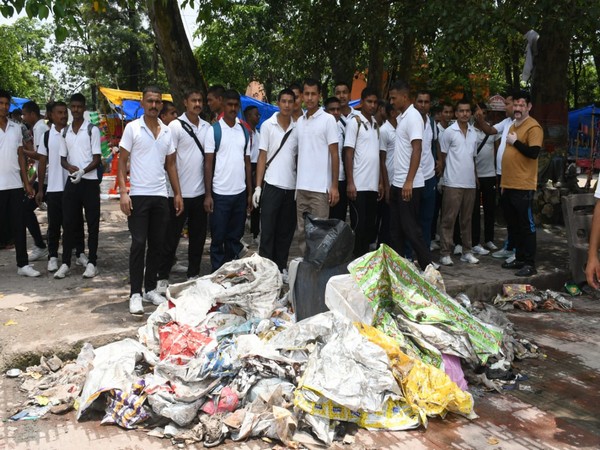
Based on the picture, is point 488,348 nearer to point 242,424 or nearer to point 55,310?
point 242,424

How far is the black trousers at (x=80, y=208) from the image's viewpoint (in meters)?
6.25

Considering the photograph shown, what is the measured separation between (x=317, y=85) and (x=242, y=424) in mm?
3248

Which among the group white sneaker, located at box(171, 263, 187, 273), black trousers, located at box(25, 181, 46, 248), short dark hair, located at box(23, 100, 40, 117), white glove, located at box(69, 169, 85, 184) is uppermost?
short dark hair, located at box(23, 100, 40, 117)

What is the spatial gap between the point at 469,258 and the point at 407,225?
136 cm

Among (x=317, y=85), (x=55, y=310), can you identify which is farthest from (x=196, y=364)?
(x=317, y=85)

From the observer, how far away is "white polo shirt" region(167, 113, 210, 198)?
18.7 feet

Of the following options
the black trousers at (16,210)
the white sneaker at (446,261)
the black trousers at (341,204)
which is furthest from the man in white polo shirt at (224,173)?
the white sneaker at (446,261)

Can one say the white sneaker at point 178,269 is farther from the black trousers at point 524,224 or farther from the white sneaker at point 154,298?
the black trousers at point 524,224

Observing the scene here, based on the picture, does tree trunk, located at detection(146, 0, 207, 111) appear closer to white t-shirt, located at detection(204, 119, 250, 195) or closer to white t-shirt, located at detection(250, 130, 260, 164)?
white t-shirt, located at detection(250, 130, 260, 164)

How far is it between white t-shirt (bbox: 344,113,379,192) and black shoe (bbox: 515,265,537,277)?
5.89 feet

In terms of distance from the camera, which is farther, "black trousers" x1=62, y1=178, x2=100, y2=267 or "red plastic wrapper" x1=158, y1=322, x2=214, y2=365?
"black trousers" x1=62, y1=178, x2=100, y2=267

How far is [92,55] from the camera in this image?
3073cm

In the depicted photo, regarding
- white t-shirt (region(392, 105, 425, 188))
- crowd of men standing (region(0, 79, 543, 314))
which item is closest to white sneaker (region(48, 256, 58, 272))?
crowd of men standing (region(0, 79, 543, 314))

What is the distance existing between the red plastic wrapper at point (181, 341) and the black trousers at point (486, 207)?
4.41 metres
